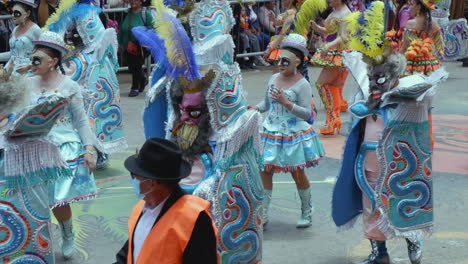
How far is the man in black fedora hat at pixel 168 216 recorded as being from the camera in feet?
12.1

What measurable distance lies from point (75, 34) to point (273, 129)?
3222 millimetres

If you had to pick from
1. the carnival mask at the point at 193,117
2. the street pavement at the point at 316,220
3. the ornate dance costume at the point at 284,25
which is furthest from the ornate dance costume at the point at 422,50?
the carnival mask at the point at 193,117

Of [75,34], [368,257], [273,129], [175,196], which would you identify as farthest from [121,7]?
[175,196]

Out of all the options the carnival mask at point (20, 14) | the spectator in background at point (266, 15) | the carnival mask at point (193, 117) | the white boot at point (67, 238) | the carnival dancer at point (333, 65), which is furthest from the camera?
the spectator in background at point (266, 15)

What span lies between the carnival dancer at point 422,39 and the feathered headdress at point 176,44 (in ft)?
16.1

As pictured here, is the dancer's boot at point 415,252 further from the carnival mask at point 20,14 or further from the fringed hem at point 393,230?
the carnival mask at point 20,14

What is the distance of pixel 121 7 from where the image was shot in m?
15.4

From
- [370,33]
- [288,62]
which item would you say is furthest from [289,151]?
[370,33]

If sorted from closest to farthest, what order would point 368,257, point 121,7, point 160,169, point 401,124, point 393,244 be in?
point 160,169 < point 401,124 < point 368,257 < point 393,244 < point 121,7

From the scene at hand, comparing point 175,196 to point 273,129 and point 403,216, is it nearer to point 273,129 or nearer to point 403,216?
point 403,216

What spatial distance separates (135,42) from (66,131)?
7712 millimetres

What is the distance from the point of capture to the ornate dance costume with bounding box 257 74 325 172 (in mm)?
7305

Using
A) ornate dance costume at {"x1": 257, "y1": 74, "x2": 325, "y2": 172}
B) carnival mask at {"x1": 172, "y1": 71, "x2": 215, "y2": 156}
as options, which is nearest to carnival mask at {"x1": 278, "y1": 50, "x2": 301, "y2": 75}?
ornate dance costume at {"x1": 257, "y1": 74, "x2": 325, "y2": 172}

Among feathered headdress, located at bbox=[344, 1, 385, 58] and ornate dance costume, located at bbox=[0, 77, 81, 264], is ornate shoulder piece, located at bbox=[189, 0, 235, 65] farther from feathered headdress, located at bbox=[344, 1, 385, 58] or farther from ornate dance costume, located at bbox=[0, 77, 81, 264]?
feathered headdress, located at bbox=[344, 1, 385, 58]
